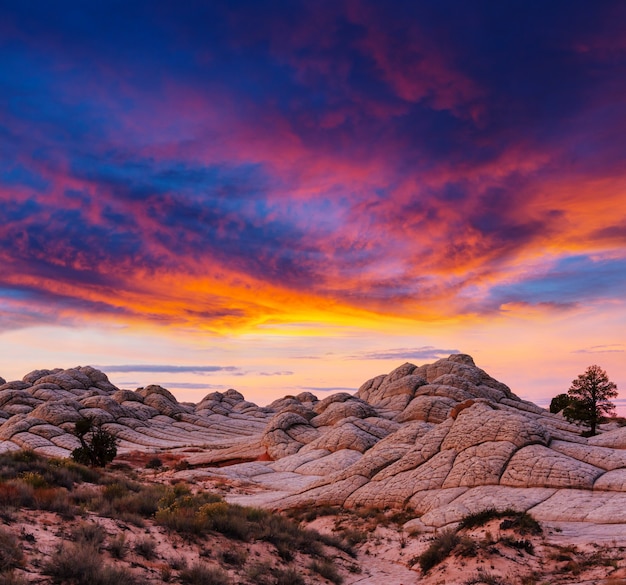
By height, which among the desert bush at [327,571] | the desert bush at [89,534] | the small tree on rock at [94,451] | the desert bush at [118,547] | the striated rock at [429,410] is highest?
the striated rock at [429,410]

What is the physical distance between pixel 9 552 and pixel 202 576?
4211 millimetres

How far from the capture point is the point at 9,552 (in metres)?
11.3

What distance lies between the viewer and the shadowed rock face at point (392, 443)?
2309cm

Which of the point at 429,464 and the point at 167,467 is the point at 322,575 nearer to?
the point at 429,464

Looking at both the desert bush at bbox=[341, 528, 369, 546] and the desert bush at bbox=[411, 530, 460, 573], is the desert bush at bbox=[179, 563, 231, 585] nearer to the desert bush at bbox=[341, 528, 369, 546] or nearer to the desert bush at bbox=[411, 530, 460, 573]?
the desert bush at bbox=[411, 530, 460, 573]

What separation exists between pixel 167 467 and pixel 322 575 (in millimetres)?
32450

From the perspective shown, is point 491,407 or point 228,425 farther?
point 228,425

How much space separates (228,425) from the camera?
262ft

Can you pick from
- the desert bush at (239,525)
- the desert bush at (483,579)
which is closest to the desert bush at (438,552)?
the desert bush at (483,579)

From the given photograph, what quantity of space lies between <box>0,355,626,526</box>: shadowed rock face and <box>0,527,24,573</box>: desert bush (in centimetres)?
1528

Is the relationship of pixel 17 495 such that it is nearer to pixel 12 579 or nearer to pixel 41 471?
pixel 41 471

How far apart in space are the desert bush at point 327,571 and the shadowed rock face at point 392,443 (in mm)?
6860

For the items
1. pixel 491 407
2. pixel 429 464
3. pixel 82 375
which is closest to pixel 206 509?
pixel 429 464

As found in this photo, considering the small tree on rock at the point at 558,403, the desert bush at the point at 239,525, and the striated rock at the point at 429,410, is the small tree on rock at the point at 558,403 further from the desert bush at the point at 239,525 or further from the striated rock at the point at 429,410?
the desert bush at the point at 239,525
